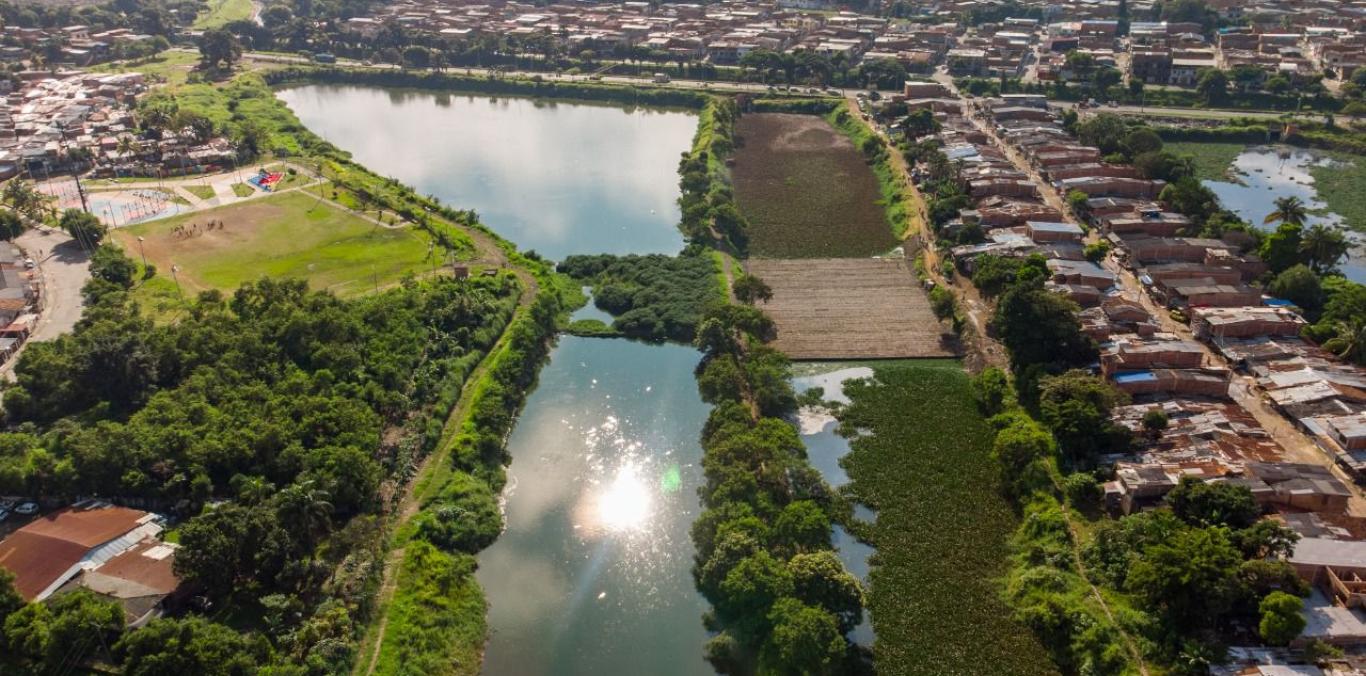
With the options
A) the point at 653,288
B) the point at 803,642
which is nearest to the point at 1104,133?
the point at 653,288

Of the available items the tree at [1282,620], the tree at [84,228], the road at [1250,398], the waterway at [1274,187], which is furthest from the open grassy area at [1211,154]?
the tree at [84,228]

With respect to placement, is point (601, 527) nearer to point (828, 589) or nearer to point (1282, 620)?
point (828, 589)

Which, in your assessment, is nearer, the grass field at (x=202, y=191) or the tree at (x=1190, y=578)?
the tree at (x=1190, y=578)

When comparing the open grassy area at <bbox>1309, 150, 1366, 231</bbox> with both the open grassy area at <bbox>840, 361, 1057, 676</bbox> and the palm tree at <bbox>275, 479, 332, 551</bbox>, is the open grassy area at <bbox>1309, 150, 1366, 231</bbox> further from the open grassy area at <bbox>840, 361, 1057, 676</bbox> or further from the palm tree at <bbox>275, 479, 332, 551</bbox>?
the palm tree at <bbox>275, 479, 332, 551</bbox>

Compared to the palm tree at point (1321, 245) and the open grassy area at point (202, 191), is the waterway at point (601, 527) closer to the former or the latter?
the palm tree at point (1321, 245)

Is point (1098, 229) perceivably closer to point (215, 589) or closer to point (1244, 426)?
point (1244, 426)

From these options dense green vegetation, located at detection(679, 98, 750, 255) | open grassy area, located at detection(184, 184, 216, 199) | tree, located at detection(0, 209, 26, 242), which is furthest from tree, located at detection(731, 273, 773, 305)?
tree, located at detection(0, 209, 26, 242)
